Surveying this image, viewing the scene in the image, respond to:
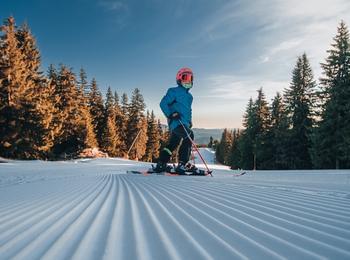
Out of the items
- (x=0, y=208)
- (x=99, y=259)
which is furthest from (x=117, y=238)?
(x=0, y=208)

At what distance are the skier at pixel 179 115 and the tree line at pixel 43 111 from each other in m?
22.5

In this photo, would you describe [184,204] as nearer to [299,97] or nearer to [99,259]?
[99,259]

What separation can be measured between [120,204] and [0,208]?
927 mm

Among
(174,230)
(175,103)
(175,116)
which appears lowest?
(174,230)

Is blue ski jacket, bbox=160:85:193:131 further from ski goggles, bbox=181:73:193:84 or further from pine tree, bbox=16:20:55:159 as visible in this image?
pine tree, bbox=16:20:55:159

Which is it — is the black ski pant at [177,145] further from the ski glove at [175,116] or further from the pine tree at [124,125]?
the pine tree at [124,125]

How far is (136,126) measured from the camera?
178 ft

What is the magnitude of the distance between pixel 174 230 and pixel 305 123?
31.8 metres

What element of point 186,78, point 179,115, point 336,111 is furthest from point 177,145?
point 336,111

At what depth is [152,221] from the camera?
1.81 m

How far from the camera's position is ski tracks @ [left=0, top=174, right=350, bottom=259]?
4.00ft

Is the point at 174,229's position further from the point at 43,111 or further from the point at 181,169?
the point at 43,111

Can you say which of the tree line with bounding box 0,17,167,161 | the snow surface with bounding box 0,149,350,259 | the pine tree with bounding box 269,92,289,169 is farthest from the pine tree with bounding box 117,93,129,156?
the snow surface with bounding box 0,149,350,259

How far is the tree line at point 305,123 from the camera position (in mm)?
23875
